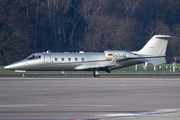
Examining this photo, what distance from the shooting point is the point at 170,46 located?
73.6 metres

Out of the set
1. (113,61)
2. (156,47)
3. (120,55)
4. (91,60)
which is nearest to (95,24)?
(156,47)

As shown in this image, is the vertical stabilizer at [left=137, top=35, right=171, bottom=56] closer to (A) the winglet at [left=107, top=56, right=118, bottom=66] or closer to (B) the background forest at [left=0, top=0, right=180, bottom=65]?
(A) the winglet at [left=107, top=56, right=118, bottom=66]

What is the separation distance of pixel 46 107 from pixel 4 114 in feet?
7.56

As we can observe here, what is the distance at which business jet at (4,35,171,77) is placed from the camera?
126ft

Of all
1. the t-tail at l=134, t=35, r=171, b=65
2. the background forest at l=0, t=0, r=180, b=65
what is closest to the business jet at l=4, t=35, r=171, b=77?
the t-tail at l=134, t=35, r=171, b=65

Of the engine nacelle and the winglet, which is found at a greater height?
the engine nacelle

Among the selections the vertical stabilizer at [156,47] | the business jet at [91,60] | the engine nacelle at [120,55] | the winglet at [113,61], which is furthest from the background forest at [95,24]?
the winglet at [113,61]

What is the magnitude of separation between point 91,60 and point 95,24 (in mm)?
42407

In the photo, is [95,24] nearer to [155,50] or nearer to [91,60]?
[155,50]

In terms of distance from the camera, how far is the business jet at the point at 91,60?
3828 centimetres

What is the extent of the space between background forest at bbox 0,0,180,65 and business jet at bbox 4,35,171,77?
27.1 meters

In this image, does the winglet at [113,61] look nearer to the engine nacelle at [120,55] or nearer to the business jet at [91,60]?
the business jet at [91,60]

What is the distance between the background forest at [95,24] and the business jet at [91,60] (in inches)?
1067

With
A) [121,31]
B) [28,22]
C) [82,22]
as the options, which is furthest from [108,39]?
[28,22]
